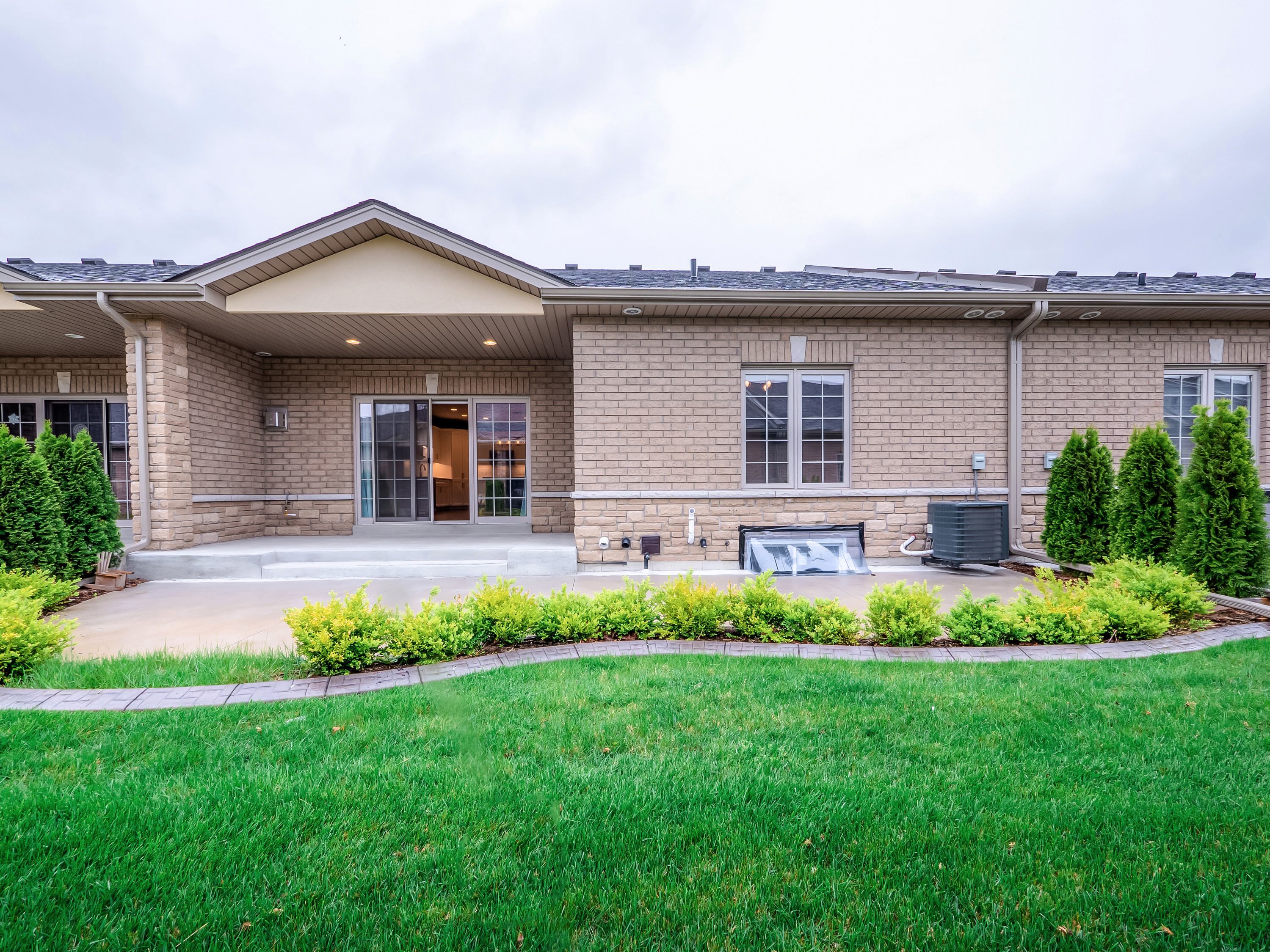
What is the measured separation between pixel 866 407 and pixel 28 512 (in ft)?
28.0

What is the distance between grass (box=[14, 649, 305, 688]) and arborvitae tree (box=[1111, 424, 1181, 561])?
21.6ft

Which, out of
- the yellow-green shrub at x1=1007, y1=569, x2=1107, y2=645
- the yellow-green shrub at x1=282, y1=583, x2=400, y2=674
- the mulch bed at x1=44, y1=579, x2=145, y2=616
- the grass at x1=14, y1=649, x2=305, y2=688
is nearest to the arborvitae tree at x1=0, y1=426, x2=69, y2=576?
the mulch bed at x1=44, y1=579, x2=145, y2=616

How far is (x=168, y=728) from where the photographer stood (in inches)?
103

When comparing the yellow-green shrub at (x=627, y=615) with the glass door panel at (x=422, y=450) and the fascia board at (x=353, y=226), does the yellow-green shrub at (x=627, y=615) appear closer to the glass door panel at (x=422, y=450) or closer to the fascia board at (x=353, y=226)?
the fascia board at (x=353, y=226)

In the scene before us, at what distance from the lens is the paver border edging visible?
9.66 ft

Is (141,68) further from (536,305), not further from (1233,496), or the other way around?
(1233,496)

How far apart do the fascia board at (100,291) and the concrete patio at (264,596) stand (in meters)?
3.07

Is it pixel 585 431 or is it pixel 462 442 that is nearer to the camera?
pixel 585 431

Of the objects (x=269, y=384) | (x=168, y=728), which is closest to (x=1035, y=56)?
(x=168, y=728)

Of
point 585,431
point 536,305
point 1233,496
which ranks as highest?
point 536,305

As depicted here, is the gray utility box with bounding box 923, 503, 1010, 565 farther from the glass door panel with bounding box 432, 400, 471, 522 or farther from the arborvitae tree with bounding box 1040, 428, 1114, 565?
the glass door panel with bounding box 432, 400, 471, 522

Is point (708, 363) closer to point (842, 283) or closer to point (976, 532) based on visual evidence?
point (842, 283)

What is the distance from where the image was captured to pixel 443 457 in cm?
944

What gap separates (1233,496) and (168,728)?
7.23m
